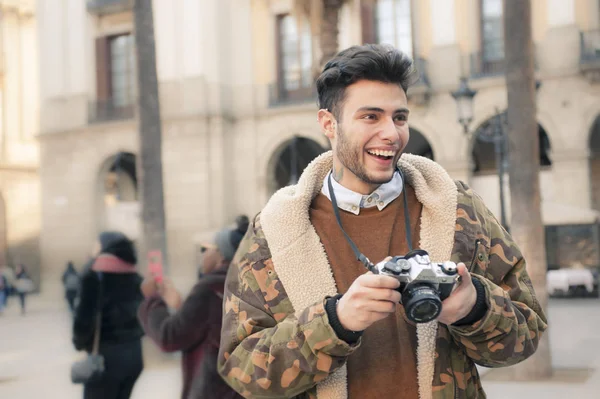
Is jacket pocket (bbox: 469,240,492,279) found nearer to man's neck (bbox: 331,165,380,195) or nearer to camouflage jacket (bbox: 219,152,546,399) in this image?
camouflage jacket (bbox: 219,152,546,399)

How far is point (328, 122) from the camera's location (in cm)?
224

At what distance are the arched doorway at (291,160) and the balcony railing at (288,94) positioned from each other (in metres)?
1.30

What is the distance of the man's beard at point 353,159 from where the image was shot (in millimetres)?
2123

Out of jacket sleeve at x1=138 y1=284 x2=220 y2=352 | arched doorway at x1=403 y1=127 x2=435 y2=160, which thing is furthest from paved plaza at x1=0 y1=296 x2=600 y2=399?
arched doorway at x1=403 y1=127 x2=435 y2=160

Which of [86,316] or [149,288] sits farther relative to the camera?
[86,316]

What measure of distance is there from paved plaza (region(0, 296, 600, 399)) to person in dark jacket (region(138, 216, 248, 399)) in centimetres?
478

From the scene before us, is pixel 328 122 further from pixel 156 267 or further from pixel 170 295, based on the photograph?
pixel 156 267

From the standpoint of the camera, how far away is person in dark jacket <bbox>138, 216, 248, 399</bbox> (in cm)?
395

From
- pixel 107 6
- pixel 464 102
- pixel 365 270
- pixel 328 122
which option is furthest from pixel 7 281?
pixel 365 270

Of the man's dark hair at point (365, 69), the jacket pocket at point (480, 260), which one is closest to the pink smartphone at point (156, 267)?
the man's dark hair at point (365, 69)

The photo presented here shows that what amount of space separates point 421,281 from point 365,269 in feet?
1.30

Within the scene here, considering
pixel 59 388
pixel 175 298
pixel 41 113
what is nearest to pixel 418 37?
Answer: pixel 41 113

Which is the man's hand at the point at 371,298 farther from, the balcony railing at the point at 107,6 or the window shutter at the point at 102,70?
the window shutter at the point at 102,70

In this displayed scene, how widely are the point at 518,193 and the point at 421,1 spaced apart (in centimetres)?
1521
